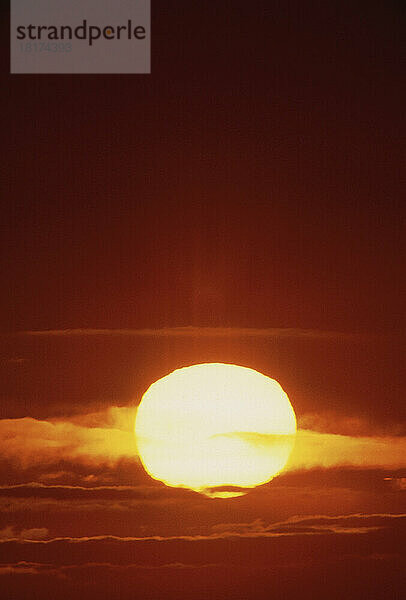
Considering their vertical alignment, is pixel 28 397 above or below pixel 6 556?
→ above

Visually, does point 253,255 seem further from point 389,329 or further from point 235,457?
point 235,457

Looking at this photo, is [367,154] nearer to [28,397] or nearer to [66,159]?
[66,159]

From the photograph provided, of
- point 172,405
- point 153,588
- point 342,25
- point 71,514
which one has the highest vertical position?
point 342,25

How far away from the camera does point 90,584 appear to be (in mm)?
1911

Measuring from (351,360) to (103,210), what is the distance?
0.94m

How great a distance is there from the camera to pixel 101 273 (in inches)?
77.5

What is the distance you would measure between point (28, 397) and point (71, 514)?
39cm

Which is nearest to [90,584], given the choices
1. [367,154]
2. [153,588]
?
[153,588]

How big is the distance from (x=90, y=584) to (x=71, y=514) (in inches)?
9.0

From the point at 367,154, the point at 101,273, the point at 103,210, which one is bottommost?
the point at 101,273

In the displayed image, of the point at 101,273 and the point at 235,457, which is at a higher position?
the point at 101,273

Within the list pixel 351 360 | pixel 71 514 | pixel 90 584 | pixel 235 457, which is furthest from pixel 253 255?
pixel 90 584

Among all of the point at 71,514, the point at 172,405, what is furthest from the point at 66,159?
the point at 71,514

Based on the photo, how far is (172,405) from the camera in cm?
197
